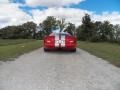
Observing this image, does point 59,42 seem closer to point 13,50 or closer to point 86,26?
point 13,50

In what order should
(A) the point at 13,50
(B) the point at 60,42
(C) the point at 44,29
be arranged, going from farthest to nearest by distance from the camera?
(C) the point at 44,29
(A) the point at 13,50
(B) the point at 60,42

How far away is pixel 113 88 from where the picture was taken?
6.79 metres

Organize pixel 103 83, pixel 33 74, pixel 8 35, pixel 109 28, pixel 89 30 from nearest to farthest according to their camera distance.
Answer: pixel 103 83, pixel 33 74, pixel 89 30, pixel 109 28, pixel 8 35

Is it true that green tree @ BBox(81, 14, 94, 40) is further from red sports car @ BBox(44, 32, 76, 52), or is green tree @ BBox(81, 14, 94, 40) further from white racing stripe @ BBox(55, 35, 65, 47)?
white racing stripe @ BBox(55, 35, 65, 47)

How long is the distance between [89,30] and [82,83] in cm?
A: 6500

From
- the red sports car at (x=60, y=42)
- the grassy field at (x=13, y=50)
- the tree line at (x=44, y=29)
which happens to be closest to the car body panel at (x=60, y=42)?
the red sports car at (x=60, y=42)

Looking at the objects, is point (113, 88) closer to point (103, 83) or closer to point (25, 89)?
point (103, 83)

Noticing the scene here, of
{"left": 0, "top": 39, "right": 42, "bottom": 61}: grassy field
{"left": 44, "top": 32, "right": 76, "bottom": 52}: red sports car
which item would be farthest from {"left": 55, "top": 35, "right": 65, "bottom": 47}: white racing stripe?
{"left": 0, "top": 39, "right": 42, "bottom": 61}: grassy field

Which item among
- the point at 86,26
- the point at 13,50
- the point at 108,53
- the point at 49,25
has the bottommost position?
the point at 108,53

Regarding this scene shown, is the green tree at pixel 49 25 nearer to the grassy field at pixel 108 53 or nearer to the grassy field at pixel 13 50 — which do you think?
the grassy field at pixel 13 50

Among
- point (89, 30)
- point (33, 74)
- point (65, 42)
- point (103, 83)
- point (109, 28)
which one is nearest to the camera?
point (103, 83)

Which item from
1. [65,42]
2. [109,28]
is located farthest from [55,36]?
[109,28]

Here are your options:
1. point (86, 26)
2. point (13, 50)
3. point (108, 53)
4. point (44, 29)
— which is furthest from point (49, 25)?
point (108, 53)

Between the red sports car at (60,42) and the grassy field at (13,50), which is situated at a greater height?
the red sports car at (60,42)
